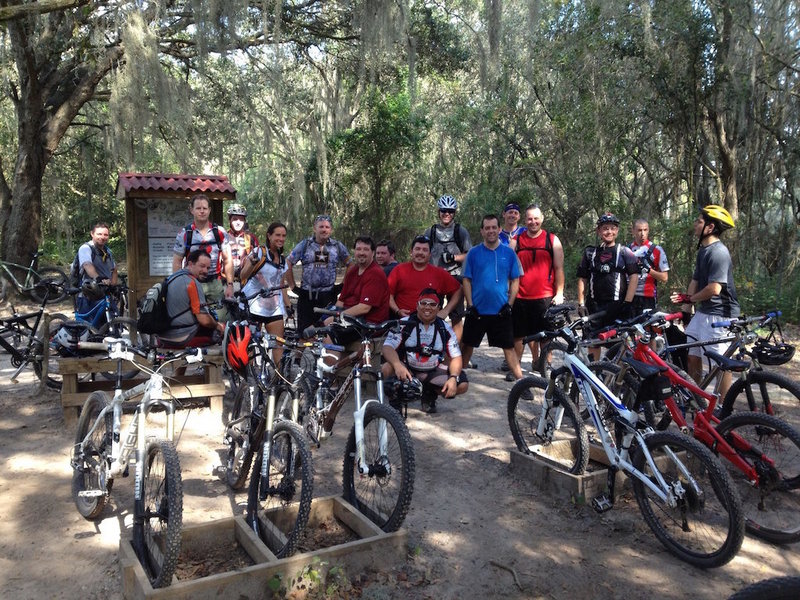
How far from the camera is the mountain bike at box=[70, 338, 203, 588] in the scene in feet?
10.4

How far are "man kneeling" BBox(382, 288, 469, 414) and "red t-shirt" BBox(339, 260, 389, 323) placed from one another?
2.38ft

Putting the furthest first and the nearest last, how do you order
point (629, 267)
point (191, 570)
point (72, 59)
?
point (72, 59), point (629, 267), point (191, 570)

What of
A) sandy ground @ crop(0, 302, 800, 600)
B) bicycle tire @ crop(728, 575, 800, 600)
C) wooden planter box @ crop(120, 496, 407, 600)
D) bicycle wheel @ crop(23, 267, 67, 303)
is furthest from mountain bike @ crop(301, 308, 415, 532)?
bicycle wheel @ crop(23, 267, 67, 303)

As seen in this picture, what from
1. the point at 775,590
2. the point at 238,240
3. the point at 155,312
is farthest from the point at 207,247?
the point at 775,590

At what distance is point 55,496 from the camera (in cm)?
437

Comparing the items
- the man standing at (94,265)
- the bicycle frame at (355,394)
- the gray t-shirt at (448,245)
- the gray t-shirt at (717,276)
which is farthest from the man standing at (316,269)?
the gray t-shirt at (717,276)

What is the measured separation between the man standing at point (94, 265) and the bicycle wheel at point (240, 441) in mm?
3442

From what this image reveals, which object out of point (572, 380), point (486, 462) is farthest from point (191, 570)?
point (572, 380)

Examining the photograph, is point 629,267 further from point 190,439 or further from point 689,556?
point 190,439

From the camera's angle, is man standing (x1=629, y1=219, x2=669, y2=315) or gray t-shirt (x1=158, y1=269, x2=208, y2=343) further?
man standing (x1=629, y1=219, x2=669, y2=315)

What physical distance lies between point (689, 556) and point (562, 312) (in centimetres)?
186

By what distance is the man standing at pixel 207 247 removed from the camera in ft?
20.9

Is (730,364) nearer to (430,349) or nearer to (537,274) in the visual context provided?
(430,349)

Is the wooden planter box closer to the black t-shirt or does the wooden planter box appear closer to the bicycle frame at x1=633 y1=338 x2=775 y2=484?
the bicycle frame at x1=633 y1=338 x2=775 y2=484
